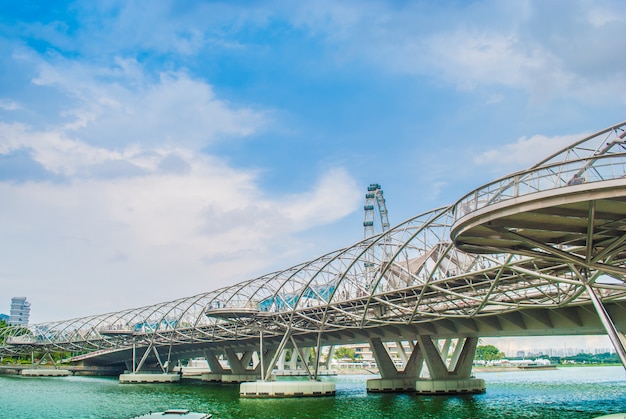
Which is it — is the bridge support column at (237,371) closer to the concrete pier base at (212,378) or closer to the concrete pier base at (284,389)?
the concrete pier base at (212,378)

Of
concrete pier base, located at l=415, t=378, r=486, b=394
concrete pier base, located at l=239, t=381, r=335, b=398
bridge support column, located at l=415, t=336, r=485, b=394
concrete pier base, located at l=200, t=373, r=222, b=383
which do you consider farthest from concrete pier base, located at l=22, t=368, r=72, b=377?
concrete pier base, located at l=415, t=378, r=486, b=394

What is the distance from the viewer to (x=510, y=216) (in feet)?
79.4

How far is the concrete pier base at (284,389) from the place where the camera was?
209ft

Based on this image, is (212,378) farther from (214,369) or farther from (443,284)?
(443,284)

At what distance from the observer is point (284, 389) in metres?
63.8

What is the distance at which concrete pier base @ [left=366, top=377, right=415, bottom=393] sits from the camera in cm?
7262

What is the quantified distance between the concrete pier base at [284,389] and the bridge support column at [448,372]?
560 inches

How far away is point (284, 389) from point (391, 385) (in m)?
18.2

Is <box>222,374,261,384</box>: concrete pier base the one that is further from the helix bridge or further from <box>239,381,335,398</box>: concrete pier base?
<box>239,381,335,398</box>: concrete pier base

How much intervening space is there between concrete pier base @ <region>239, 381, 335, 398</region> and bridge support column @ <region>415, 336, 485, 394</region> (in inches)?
560

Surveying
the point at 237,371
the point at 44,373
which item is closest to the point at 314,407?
the point at 237,371

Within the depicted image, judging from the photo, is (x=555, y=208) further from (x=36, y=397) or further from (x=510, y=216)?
(x=36, y=397)

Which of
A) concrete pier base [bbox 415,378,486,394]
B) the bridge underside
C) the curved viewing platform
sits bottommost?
concrete pier base [bbox 415,378,486,394]

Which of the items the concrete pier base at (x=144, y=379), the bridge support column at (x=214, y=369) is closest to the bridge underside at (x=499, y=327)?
the bridge support column at (x=214, y=369)
